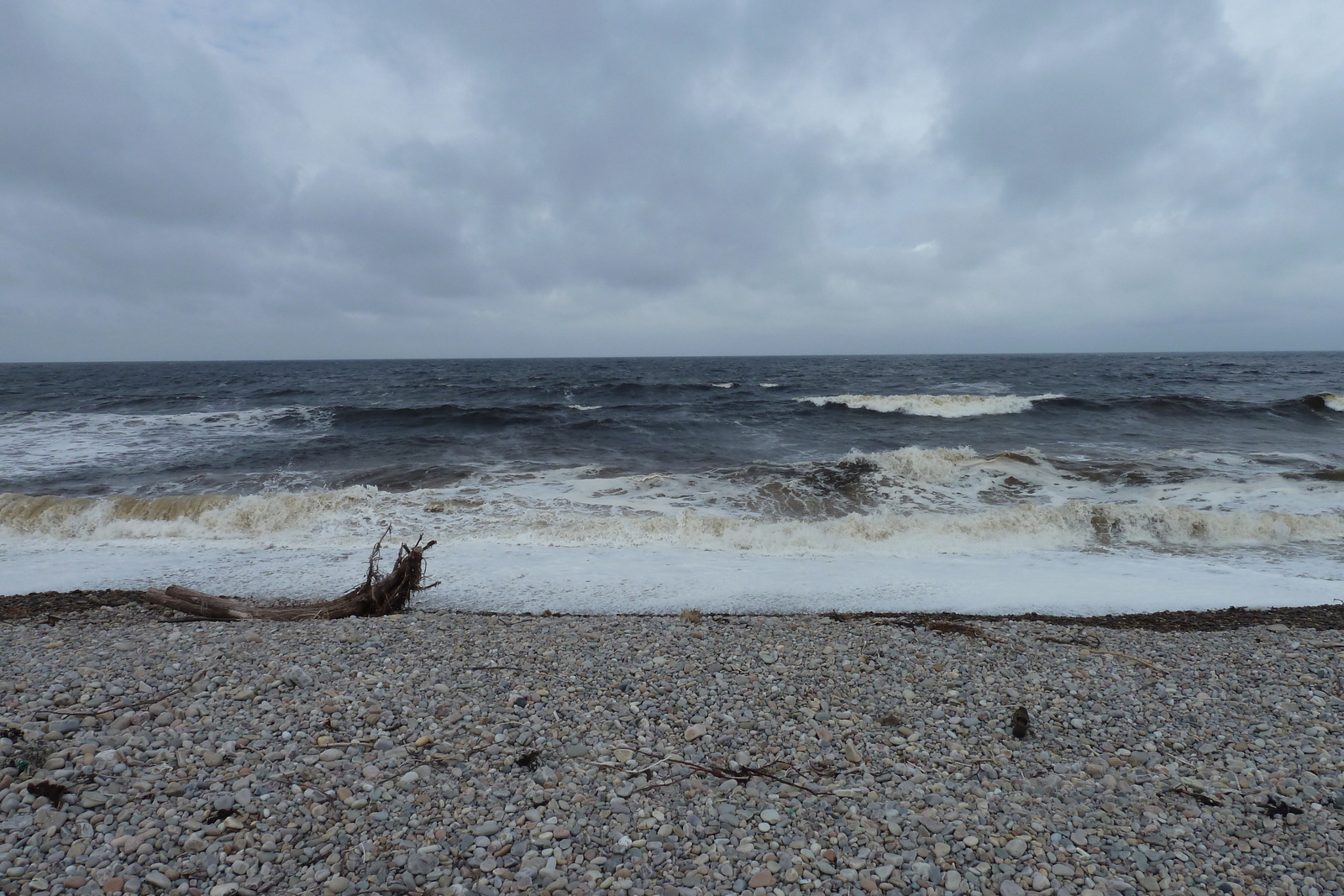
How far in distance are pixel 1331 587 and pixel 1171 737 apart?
6.37 m

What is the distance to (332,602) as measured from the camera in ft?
21.0

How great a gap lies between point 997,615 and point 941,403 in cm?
2681

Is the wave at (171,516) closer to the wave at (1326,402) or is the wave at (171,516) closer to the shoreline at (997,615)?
the shoreline at (997,615)

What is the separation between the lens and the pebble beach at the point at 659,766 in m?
2.66

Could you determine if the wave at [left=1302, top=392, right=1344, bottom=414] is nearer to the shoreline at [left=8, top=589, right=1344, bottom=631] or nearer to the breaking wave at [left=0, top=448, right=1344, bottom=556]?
the breaking wave at [left=0, top=448, right=1344, bottom=556]

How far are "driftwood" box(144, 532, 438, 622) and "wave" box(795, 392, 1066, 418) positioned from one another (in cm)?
2698

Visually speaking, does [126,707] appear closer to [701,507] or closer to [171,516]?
[171,516]

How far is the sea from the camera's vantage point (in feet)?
26.0

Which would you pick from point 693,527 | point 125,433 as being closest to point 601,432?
point 693,527

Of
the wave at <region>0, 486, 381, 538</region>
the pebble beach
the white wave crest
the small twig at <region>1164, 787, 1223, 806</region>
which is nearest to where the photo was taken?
the pebble beach

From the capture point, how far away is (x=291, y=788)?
3125 millimetres

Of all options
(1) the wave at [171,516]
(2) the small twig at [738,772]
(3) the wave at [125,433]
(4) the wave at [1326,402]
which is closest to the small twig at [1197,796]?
(2) the small twig at [738,772]

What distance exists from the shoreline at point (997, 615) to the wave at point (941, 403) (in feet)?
75.7

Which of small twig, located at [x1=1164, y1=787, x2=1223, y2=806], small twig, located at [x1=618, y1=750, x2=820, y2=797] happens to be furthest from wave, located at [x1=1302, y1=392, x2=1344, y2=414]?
small twig, located at [x1=618, y1=750, x2=820, y2=797]
